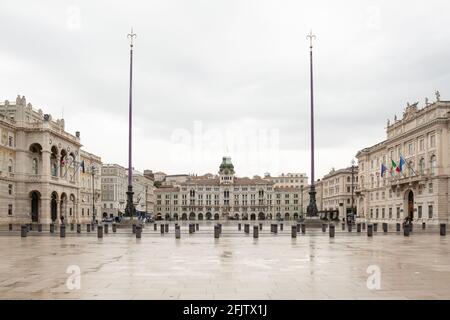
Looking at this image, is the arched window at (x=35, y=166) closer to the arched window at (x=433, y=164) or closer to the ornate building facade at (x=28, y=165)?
the ornate building facade at (x=28, y=165)

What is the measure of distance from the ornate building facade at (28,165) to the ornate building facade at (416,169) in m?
50.5

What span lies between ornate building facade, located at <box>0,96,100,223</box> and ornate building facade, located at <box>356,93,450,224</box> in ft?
166

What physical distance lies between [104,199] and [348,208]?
66751 millimetres

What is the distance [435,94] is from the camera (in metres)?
74.8

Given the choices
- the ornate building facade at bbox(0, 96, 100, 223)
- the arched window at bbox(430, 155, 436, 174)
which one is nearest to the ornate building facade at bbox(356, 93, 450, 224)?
the arched window at bbox(430, 155, 436, 174)

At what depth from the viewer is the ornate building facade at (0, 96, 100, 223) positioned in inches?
2788

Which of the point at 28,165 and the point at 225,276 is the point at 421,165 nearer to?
the point at 28,165

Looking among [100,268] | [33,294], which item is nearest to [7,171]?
[100,268]

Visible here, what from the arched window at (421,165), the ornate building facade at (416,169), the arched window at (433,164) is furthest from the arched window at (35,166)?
the arched window at (433,164)

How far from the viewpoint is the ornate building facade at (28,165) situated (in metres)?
70.8

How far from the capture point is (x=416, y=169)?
80.3 metres

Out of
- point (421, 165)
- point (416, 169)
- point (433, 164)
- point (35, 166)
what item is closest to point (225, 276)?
point (433, 164)

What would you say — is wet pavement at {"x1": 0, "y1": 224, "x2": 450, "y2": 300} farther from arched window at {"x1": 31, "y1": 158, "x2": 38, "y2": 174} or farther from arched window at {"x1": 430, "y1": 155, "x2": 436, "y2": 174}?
arched window at {"x1": 31, "y1": 158, "x2": 38, "y2": 174}
